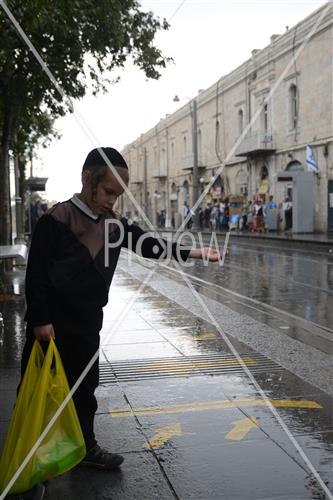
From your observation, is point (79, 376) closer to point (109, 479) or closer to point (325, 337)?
point (109, 479)

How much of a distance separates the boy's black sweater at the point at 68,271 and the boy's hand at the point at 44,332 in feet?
0.08

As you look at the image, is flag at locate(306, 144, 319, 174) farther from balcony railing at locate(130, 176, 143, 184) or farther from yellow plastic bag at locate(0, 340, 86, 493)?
balcony railing at locate(130, 176, 143, 184)

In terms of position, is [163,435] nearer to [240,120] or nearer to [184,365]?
[184,365]

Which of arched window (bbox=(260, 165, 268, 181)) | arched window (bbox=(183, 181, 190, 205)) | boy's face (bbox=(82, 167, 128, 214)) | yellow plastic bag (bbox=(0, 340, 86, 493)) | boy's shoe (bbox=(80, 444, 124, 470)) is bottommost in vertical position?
boy's shoe (bbox=(80, 444, 124, 470))

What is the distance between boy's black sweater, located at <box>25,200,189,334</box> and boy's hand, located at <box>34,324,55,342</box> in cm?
3

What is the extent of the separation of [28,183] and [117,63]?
18795mm

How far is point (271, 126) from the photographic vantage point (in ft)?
116

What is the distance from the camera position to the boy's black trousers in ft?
11.2

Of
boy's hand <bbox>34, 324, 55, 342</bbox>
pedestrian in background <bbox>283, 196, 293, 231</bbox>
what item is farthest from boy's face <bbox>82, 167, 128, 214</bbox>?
pedestrian in background <bbox>283, 196, 293, 231</bbox>

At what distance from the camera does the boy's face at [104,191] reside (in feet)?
11.2

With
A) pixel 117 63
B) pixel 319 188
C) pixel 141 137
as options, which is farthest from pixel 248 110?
pixel 141 137

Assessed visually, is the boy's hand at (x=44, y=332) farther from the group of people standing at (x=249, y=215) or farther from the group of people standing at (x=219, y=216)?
the group of people standing at (x=219, y=216)

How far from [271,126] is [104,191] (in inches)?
1302

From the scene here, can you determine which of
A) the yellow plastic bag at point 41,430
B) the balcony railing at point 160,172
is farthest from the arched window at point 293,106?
the yellow plastic bag at point 41,430
